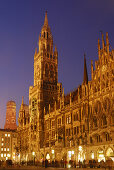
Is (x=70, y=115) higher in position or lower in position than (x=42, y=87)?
lower

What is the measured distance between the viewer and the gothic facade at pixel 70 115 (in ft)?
177

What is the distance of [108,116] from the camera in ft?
171

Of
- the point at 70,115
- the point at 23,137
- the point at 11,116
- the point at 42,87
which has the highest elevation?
the point at 42,87

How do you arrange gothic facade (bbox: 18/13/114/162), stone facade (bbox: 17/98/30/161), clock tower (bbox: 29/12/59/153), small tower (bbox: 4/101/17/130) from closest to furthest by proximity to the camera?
gothic facade (bbox: 18/13/114/162) → clock tower (bbox: 29/12/59/153) → stone facade (bbox: 17/98/30/161) → small tower (bbox: 4/101/17/130)

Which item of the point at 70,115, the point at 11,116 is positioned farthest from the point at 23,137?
the point at 11,116

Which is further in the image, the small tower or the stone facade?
the small tower

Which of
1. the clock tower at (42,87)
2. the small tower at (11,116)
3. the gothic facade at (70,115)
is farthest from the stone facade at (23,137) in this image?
the small tower at (11,116)

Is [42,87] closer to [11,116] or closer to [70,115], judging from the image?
[70,115]

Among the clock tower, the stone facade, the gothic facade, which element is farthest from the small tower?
the clock tower

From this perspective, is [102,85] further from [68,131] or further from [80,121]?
[68,131]

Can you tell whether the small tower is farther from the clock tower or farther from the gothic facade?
the clock tower

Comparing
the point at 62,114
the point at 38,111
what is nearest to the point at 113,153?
the point at 62,114

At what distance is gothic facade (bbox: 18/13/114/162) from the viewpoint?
5381 centimetres

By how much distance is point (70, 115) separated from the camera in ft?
229
